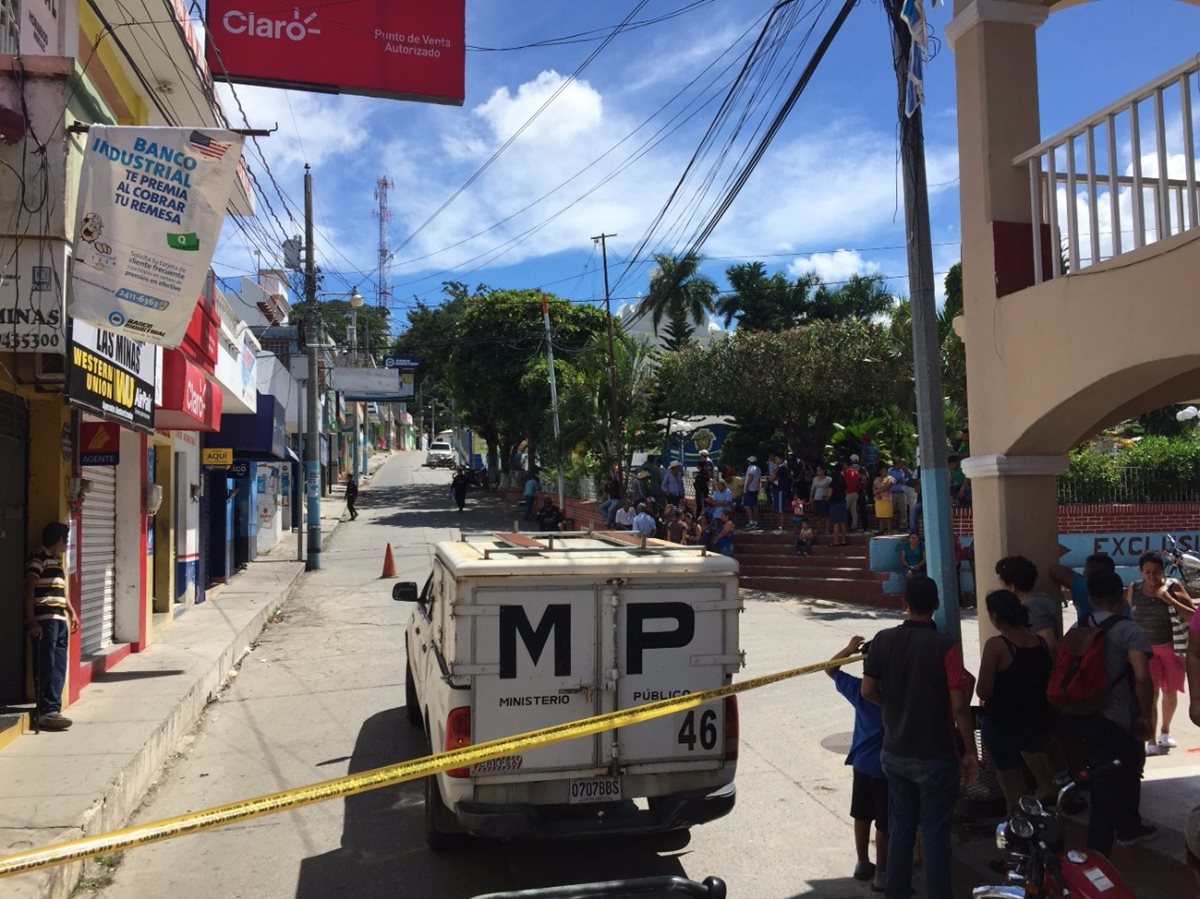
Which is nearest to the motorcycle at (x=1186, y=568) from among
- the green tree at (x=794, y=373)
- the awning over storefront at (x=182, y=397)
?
the green tree at (x=794, y=373)

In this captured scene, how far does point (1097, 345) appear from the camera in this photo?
531 cm

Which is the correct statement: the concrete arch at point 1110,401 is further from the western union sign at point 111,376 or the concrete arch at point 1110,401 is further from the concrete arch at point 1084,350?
the western union sign at point 111,376

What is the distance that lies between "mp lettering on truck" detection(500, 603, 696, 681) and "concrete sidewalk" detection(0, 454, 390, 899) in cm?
267

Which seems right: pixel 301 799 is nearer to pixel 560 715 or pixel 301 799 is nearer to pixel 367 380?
pixel 560 715

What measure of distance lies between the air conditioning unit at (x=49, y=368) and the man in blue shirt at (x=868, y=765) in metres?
6.31

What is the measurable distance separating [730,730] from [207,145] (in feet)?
19.0

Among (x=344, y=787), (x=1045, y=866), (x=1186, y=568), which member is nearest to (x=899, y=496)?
(x=1186, y=568)

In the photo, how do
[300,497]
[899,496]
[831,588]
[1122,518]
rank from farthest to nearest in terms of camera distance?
[300,497], [899,496], [831,588], [1122,518]

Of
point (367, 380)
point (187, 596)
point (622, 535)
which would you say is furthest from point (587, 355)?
point (622, 535)

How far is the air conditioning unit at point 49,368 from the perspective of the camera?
7.51 metres

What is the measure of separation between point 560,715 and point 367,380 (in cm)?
3785

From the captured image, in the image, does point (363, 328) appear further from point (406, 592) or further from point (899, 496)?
point (406, 592)

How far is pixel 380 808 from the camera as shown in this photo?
259 inches

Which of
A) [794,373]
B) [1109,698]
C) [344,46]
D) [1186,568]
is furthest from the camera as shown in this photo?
[794,373]
